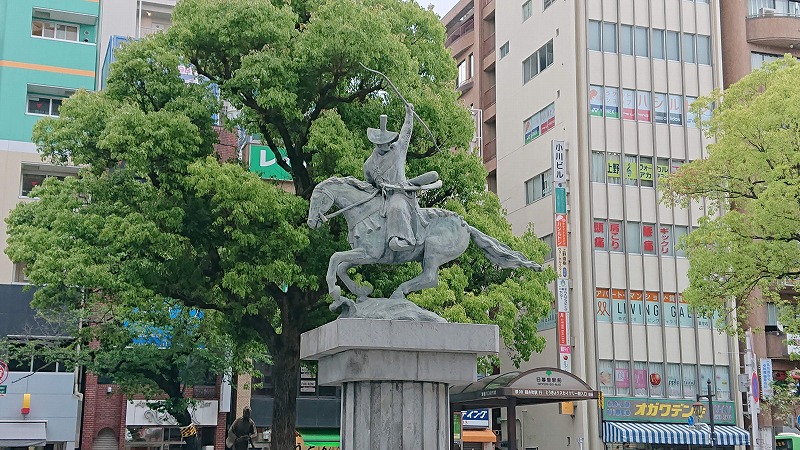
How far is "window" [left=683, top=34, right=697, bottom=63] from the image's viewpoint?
133ft

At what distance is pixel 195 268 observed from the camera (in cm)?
2098

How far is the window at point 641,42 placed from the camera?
1582 inches

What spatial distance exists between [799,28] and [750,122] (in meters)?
20.0

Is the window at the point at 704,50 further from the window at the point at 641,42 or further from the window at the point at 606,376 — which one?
the window at the point at 606,376

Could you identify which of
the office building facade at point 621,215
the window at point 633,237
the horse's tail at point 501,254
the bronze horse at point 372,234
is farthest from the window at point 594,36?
the bronze horse at point 372,234

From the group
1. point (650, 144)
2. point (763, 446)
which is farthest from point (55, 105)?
point (763, 446)

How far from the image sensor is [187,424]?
2920 centimetres

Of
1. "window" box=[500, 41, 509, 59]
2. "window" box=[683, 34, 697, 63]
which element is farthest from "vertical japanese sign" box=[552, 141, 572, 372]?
"window" box=[500, 41, 509, 59]

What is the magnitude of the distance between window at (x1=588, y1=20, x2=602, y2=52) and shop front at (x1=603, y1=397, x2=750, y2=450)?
14.3 m

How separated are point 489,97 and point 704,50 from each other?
1076cm

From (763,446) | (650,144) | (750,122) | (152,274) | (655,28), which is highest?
(655,28)

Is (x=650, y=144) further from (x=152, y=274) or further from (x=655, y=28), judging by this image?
(x=152, y=274)

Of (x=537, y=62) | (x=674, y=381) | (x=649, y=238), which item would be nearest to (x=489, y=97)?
(x=537, y=62)

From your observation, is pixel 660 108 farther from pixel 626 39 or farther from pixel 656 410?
pixel 656 410
